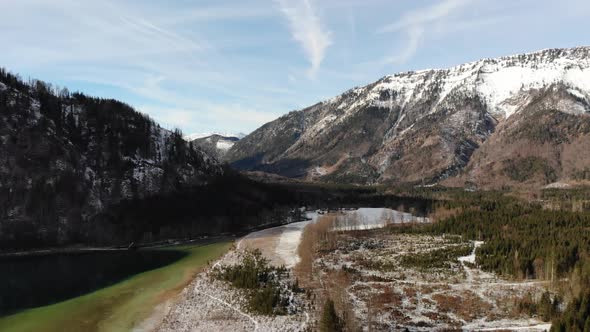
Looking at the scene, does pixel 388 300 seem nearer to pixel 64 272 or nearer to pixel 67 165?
pixel 64 272

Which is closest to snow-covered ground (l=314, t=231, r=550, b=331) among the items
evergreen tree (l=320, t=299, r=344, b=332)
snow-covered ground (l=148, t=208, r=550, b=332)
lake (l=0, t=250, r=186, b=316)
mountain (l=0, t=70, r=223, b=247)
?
snow-covered ground (l=148, t=208, r=550, b=332)

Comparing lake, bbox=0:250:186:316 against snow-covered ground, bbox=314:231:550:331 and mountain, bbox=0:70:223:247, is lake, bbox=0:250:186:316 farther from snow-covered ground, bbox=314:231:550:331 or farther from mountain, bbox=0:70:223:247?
snow-covered ground, bbox=314:231:550:331

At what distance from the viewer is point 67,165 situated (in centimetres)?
15362

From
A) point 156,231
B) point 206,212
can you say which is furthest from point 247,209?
point 156,231

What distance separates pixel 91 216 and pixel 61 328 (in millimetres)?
95279

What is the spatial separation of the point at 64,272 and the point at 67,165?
6826 centimetres

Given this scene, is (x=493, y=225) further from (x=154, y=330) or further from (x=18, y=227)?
A: (x=18, y=227)

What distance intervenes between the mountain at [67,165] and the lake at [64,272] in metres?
19.7

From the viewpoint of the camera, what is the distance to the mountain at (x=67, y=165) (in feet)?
443

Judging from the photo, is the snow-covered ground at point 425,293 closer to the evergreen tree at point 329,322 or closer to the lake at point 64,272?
the evergreen tree at point 329,322

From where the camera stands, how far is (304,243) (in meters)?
119

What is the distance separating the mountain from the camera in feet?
443

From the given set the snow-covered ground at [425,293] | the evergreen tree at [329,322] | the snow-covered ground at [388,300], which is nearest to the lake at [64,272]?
the snow-covered ground at [388,300]

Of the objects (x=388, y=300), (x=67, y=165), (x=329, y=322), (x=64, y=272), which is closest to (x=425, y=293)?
(x=388, y=300)
